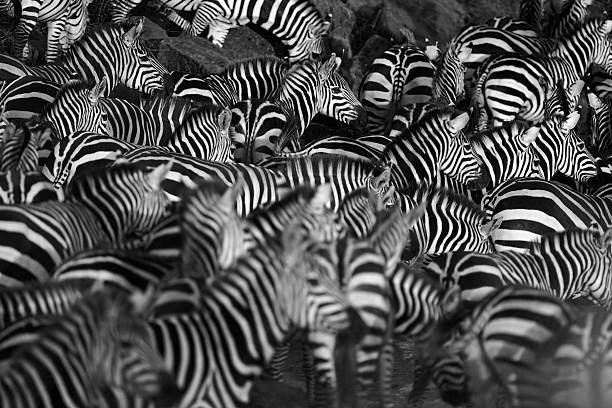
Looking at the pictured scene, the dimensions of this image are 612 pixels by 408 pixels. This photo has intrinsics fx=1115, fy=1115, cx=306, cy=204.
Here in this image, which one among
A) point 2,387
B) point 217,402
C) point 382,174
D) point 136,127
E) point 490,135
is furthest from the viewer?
point 490,135

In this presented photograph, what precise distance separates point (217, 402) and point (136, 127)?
5.94 meters

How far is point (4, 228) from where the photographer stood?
23.6ft

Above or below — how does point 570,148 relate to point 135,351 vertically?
above

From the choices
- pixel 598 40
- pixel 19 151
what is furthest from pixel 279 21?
pixel 19 151

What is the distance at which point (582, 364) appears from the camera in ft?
19.6

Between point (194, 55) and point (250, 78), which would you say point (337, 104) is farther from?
point (194, 55)

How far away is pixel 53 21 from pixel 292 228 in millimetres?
8333

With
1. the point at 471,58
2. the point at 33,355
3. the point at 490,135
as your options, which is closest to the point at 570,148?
the point at 490,135

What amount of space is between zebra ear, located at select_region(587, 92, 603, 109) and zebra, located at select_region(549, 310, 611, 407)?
8974 mm

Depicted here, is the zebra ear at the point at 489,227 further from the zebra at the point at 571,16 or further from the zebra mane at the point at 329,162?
the zebra at the point at 571,16

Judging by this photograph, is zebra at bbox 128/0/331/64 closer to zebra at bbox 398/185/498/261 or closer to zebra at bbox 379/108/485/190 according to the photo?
zebra at bbox 379/108/485/190

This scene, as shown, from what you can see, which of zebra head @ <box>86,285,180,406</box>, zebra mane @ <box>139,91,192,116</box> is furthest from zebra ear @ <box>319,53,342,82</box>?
zebra head @ <box>86,285,180,406</box>

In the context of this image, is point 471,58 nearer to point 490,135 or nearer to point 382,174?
point 490,135

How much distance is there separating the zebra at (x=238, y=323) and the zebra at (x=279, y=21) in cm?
938
